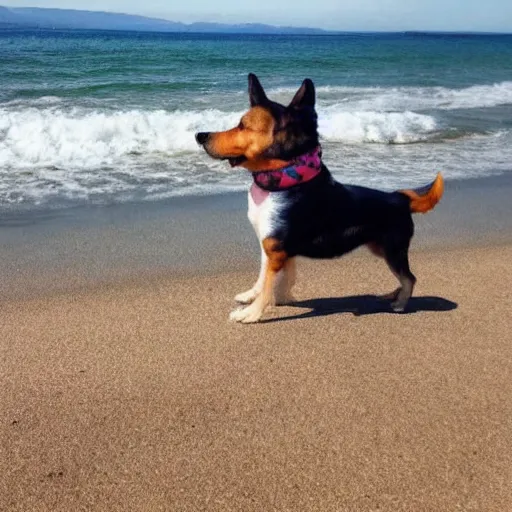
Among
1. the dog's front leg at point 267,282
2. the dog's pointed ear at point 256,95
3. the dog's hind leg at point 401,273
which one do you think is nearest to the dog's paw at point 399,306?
the dog's hind leg at point 401,273

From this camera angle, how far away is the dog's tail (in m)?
4.18

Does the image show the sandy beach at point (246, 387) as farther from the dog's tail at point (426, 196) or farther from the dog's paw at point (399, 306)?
the dog's tail at point (426, 196)

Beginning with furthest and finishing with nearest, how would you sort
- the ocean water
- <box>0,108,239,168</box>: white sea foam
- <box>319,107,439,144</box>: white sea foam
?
<box>319,107,439,144</box>: white sea foam
<box>0,108,239,168</box>: white sea foam
the ocean water

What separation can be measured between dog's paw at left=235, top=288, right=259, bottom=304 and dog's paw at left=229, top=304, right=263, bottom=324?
26 centimetres

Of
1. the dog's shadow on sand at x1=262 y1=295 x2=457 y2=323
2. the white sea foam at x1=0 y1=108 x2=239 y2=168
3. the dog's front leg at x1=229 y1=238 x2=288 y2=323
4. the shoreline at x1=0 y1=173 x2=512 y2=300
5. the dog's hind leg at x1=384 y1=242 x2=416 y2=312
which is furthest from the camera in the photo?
the white sea foam at x1=0 y1=108 x2=239 y2=168

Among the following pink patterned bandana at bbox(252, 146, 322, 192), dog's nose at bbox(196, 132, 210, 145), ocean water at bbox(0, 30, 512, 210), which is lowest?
ocean water at bbox(0, 30, 512, 210)

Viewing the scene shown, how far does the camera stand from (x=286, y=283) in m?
4.45

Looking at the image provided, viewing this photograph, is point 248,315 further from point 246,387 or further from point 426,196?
point 426,196

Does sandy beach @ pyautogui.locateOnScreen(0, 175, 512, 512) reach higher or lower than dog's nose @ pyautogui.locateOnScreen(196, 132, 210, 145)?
lower

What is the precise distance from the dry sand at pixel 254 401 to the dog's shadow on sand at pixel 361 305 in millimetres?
17

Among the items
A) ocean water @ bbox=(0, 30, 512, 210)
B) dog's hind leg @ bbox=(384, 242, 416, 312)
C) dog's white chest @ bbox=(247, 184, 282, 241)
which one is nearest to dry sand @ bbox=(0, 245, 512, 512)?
dog's hind leg @ bbox=(384, 242, 416, 312)

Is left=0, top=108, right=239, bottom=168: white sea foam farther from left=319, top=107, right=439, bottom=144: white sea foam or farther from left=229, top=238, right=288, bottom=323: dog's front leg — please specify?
left=229, top=238, right=288, bottom=323: dog's front leg

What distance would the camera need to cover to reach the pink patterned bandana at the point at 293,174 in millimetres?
3727

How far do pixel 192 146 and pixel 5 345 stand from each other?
248 inches
